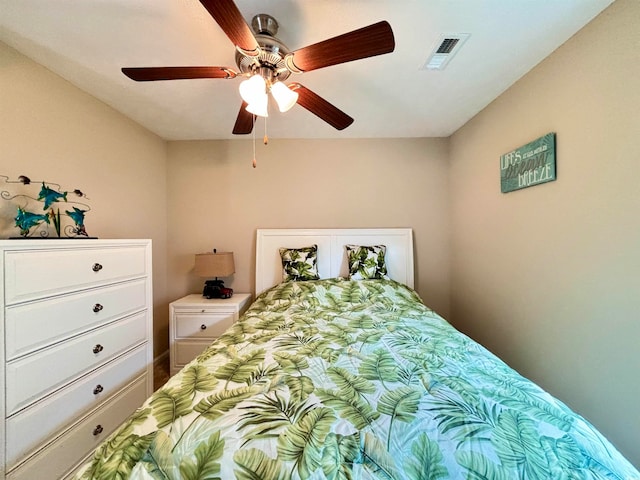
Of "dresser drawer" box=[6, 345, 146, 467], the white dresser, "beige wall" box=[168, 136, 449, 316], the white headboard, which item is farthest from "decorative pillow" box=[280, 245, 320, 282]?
"dresser drawer" box=[6, 345, 146, 467]

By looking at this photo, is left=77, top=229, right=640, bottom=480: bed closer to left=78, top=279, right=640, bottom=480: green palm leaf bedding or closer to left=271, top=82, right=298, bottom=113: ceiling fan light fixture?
left=78, top=279, right=640, bottom=480: green palm leaf bedding

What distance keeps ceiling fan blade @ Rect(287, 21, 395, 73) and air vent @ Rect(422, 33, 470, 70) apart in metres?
0.68

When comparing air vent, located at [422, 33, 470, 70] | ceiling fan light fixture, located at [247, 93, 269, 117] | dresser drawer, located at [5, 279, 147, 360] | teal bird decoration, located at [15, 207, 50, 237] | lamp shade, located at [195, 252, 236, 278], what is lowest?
dresser drawer, located at [5, 279, 147, 360]

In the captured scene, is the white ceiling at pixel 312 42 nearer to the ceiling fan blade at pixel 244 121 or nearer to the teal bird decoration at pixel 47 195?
the ceiling fan blade at pixel 244 121

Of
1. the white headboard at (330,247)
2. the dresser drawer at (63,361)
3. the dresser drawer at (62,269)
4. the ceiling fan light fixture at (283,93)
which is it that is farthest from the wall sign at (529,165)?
the dresser drawer at (63,361)

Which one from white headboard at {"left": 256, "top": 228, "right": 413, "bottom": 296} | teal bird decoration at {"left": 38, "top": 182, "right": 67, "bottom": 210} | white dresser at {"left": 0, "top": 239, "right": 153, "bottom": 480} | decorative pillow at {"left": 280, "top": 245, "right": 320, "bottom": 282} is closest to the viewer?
white dresser at {"left": 0, "top": 239, "right": 153, "bottom": 480}

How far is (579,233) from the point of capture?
1459 millimetres

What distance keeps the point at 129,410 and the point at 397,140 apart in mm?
3341

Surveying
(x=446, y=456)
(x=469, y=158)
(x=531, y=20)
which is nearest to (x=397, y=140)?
(x=469, y=158)

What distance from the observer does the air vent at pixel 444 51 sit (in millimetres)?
1441

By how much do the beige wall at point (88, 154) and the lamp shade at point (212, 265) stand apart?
0.62 m

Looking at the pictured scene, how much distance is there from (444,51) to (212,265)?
8.17 feet

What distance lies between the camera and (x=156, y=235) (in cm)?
274

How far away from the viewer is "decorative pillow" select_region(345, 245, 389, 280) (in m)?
2.60
